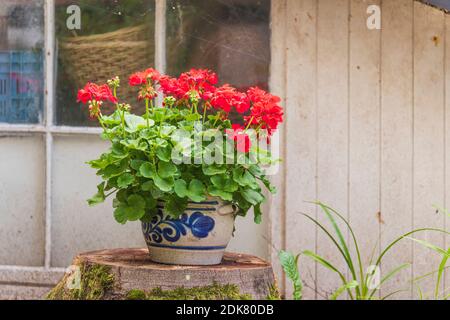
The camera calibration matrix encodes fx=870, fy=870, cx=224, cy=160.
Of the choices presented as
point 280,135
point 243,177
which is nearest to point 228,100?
point 243,177

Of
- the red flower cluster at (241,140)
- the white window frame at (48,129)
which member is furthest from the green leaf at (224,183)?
the white window frame at (48,129)

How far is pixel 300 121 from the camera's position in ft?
12.1

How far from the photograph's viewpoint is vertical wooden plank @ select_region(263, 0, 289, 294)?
3.69m

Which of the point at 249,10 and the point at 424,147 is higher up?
the point at 249,10

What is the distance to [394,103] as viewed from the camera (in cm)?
369

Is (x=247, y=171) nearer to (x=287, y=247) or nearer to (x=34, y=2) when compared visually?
(x=287, y=247)

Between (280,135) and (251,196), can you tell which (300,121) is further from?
(251,196)

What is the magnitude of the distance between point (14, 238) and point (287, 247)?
47.6 inches

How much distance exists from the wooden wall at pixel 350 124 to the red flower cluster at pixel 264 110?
836mm

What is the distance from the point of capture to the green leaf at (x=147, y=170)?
8.95 ft

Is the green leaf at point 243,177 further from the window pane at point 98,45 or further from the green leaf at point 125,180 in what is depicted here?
the window pane at point 98,45

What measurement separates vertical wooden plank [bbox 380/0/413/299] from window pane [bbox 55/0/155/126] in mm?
1019

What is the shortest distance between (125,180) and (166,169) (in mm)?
138
